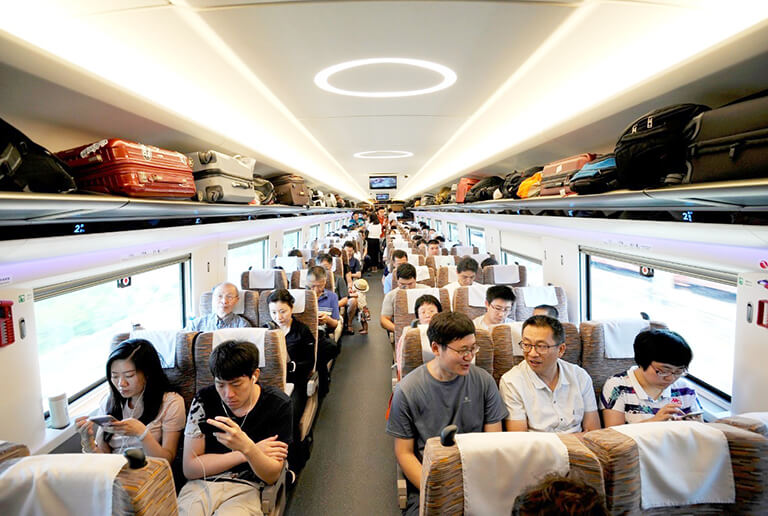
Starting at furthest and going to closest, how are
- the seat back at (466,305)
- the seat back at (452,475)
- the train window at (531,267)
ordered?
the train window at (531,267), the seat back at (466,305), the seat back at (452,475)

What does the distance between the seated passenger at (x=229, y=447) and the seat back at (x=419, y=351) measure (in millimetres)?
897

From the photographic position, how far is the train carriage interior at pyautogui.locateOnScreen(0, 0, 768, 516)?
1.23 metres

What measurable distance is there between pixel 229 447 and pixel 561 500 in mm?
1753

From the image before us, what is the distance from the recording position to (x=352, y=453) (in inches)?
147

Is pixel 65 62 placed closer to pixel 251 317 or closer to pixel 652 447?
pixel 652 447

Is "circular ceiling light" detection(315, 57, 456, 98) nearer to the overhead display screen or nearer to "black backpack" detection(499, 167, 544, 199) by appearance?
"black backpack" detection(499, 167, 544, 199)

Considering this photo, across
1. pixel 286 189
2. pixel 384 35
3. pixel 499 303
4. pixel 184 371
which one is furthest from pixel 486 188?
pixel 184 371

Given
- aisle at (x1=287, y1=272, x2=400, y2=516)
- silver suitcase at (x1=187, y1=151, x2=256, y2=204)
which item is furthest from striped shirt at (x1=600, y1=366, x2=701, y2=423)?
silver suitcase at (x1=187, y1=151, x2=256, y2=204)

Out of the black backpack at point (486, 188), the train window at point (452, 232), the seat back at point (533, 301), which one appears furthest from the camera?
the train window at point (452, 232)

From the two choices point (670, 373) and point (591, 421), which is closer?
point (670, 373)

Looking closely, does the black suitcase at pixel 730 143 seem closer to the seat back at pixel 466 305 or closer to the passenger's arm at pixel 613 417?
the passenger's arm at pixel 613 417

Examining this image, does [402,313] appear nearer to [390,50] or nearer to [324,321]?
[324,321]

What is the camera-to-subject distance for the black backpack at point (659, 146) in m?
1.65

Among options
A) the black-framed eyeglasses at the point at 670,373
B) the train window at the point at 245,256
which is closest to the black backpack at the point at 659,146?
the black-framed eyeglasses at the point at 670,373
